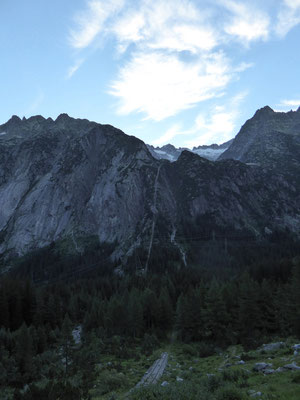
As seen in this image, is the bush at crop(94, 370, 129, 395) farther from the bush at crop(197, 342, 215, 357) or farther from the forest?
the bush at crop(197, 342, 215, 357)

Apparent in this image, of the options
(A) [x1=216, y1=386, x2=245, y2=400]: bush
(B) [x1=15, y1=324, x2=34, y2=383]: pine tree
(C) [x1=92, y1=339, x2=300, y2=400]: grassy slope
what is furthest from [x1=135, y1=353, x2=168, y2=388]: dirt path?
(A) [x1=216, y1=386, x2=245, y2=400]: bush

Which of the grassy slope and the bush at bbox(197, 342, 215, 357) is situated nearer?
the grassy slope

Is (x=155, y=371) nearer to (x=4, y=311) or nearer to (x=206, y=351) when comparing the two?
(x=206, y=351)

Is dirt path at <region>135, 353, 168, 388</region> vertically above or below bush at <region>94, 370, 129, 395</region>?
below

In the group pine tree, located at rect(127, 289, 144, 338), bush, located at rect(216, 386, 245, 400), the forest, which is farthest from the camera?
pine tree, located at rect(127, 289, 144, 338)

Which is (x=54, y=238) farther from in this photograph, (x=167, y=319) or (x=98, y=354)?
(x=98, y=354)

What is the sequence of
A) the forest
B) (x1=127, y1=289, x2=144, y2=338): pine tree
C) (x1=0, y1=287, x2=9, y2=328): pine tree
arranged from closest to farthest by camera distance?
1. the forest
2. (x1=127, y1=289, x2=144, y2=338): pine tree
3. (x1=0, y1=287, x2=9, y2=328): pine tree

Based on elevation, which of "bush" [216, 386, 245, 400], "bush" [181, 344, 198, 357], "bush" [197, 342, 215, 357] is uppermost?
"bush" [216, 386, 245, 400]

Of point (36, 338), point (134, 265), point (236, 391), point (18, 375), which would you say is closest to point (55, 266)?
point (134, 265)

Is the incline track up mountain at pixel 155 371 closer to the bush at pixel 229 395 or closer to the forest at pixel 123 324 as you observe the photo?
the forest at pixel 123 324

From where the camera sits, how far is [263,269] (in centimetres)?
10825

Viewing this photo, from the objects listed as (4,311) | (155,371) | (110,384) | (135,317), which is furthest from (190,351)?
(4,311)

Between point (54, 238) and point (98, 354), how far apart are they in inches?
6099

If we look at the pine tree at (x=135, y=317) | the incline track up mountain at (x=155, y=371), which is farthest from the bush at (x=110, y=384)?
the pine tree at (x=135, y=317)
